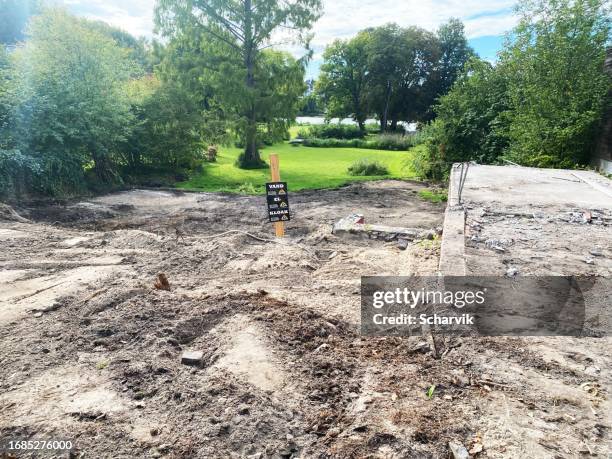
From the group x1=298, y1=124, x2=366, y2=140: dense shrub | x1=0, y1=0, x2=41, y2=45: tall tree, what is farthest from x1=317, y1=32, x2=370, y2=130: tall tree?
x1=0, y1=0, x2=41, y2=45: tall tree

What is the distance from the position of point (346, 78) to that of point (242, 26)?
26.7 m

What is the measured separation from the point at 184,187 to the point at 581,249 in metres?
11.3

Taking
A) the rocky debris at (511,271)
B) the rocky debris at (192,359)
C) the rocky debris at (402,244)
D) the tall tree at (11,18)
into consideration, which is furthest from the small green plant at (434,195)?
the tall tree at (11,18)

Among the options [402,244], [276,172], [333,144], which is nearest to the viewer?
[402,244]

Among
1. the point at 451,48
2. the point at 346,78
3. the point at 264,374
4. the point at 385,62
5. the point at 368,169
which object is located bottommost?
the point at 264,374

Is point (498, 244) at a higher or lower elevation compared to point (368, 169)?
lower

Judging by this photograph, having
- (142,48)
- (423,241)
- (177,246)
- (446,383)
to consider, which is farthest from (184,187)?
(142,48)

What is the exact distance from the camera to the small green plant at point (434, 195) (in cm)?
1042

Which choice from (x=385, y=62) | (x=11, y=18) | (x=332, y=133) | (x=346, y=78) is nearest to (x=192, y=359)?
(x=332, y=133)

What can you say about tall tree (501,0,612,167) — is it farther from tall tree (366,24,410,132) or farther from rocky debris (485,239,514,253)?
tall tree (366,24,410,132)

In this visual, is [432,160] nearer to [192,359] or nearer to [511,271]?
[511,271]

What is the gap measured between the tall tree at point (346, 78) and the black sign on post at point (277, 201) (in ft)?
112

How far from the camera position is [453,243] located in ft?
15.5

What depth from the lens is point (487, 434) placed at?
2137 millimetres
